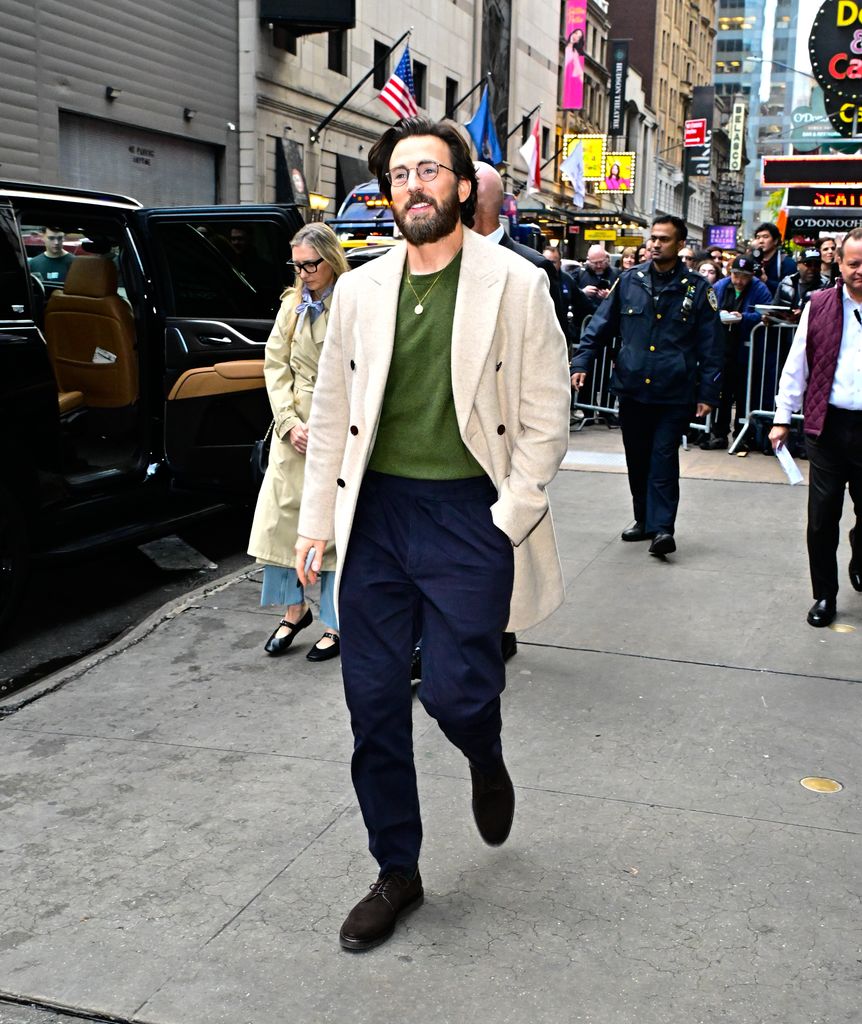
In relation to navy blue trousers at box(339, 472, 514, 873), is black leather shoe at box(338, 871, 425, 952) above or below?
below

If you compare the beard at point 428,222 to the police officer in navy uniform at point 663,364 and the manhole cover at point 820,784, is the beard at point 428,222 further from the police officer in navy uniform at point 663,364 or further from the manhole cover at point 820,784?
the police officer in navy uniform at point 663,364

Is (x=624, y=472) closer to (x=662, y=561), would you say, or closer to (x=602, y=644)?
(x=662, y=561)

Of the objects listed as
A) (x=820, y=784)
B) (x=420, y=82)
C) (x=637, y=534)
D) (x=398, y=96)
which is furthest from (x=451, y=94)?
(x=820, y=784)

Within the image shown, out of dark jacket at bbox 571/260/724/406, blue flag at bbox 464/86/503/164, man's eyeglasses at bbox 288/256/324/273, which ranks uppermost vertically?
blue flag at bbox 464/86/503/164

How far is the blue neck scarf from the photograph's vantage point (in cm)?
534

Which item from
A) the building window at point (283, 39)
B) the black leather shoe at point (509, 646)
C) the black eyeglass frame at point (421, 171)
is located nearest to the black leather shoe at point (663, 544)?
the black leather shoe at point (509, 646)

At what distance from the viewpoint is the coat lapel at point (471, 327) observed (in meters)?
3.06

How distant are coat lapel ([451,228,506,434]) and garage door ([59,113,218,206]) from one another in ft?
58.2

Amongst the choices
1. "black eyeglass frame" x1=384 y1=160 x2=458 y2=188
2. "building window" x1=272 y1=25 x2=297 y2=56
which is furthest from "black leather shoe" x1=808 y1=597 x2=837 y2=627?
"building window" x1=272 y1=25 x2=297 y2=56

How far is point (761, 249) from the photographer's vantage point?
523 inches

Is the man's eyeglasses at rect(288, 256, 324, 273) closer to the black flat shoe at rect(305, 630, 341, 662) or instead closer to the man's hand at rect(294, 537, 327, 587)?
the black flat shoe at rect(305, 630, 341, 662)

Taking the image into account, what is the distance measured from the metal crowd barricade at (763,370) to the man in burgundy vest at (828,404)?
590 centimetres

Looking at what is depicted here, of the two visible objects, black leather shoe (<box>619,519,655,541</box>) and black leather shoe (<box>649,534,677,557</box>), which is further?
black leather shoe (<box>619,519,655,541</box>)

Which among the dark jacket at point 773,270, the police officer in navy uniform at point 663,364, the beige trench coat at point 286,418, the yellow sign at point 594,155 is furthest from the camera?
the yellow sign at point 594,155
